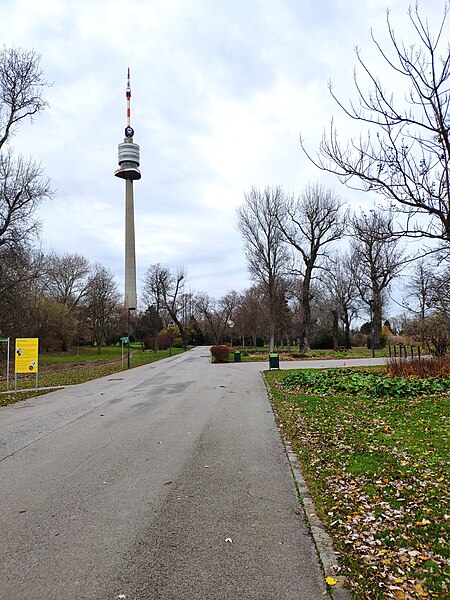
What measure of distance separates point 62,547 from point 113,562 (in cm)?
57

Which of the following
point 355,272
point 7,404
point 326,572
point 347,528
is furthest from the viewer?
point 355,272

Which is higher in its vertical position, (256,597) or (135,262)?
(135,262)

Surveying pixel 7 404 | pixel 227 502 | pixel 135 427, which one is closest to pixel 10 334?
pixel 7 404

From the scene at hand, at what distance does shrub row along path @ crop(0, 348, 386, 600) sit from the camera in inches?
127

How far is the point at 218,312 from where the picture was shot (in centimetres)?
8356

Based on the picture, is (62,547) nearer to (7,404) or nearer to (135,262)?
(7,404)

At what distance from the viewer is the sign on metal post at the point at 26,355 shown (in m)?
15.7

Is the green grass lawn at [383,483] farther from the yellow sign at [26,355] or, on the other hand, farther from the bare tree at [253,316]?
the bare tree at [253,316]

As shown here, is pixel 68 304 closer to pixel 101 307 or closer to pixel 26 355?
pixel 101 307

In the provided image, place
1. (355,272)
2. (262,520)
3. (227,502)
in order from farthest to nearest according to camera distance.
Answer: (355,272) → (227,502) → (262,520)

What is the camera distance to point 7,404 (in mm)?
13398

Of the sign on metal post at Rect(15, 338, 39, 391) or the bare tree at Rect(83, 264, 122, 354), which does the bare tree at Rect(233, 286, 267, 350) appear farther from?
the sign on metal post at Rect(15, 338, 39, 391)

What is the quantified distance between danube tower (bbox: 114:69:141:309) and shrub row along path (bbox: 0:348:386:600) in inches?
2606

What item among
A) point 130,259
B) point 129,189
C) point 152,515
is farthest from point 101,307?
point 152,515
